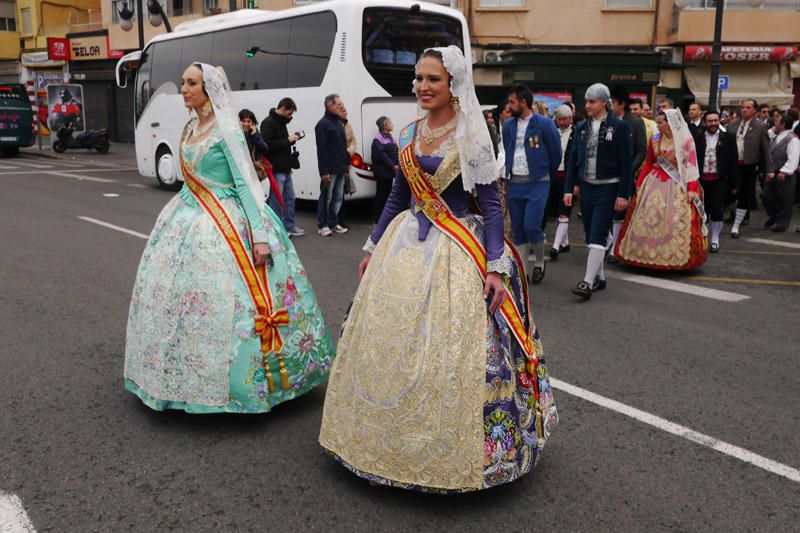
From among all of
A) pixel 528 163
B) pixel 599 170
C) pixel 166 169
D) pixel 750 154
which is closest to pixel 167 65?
pixel 166 169

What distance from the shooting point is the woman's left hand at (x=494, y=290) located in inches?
128

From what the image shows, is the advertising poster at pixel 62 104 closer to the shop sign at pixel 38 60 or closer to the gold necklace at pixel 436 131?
the shop sign at pixel 38 60

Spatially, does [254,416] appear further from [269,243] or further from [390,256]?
[390,256]

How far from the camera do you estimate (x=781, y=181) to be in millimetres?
11656

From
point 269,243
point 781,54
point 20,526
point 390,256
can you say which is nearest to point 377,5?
point 269,243

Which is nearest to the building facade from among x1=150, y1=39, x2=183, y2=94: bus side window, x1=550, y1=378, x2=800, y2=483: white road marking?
x1=150, y1=39, x2=183, y2=94: bus side window

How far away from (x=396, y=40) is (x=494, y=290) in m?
9.55

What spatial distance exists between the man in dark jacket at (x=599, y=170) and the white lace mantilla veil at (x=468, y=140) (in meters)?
3.96

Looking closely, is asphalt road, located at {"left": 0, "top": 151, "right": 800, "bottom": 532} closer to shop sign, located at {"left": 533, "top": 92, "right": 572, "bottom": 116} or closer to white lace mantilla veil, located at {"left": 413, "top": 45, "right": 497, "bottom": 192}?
white lace mantilla veil, located at {"left": 413, "top": 45, "right": 497, "bottom": 192}

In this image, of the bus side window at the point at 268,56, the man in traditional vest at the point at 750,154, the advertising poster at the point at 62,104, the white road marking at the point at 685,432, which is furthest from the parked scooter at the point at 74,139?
the white road marking at the point at 685,432

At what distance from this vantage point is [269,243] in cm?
416

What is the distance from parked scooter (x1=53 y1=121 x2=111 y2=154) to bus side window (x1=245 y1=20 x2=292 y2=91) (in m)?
16.6

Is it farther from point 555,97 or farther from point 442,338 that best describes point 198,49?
point 442,338

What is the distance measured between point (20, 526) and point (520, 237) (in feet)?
17.5
